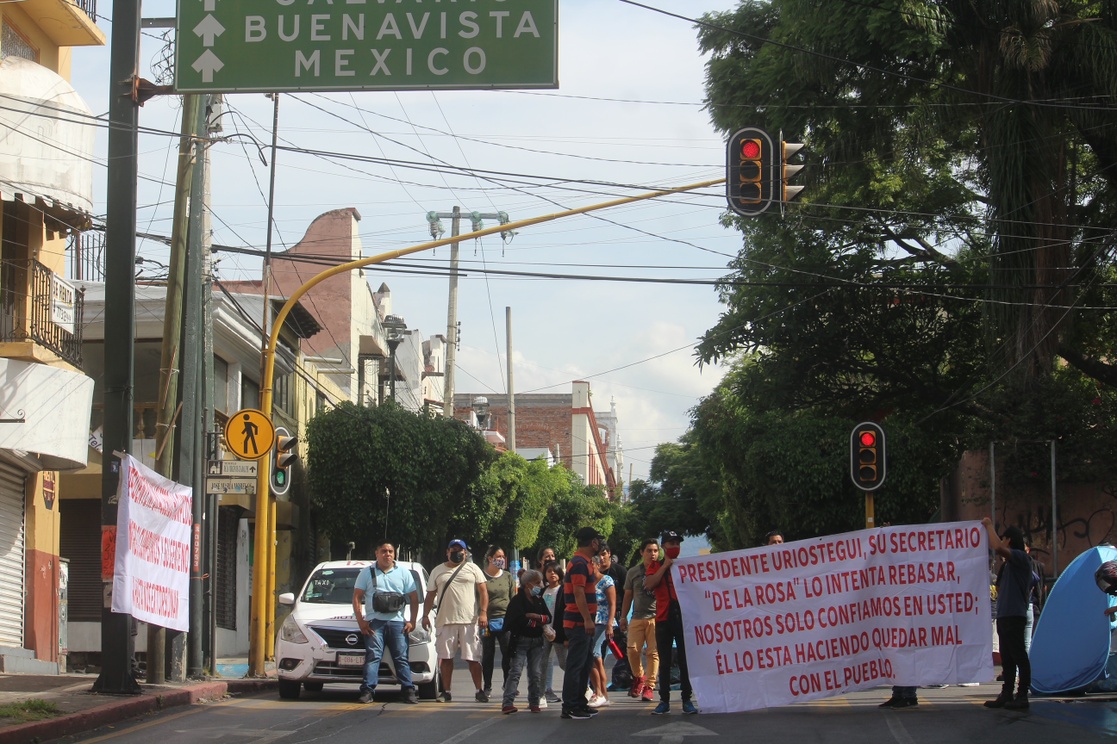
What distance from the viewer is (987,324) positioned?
2517 cm

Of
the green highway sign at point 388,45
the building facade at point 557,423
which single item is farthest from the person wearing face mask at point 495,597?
the building facade at point 557,423

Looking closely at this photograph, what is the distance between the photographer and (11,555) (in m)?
19.7

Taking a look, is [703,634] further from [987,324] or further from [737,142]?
[987,324]

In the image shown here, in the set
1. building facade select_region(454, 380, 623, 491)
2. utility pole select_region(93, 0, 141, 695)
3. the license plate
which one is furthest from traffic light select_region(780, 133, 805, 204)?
building facade select_region(454, 380, 623, 491)

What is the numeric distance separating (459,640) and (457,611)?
1.13ft

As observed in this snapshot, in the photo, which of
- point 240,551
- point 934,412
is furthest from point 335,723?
point 934,412

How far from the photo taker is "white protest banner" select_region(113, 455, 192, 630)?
1377 centimetres

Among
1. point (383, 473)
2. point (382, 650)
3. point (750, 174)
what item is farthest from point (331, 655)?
point (383, 473)

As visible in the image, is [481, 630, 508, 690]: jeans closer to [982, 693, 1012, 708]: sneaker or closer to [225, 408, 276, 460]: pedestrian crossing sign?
[225, 408, 276, 460]: pedestrian crossing sign

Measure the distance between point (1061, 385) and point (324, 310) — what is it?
24.6 meters

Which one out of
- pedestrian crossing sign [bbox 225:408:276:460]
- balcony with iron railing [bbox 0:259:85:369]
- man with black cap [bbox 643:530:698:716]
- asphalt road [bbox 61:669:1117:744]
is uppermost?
balcony with iron railing [bbox 0:259:85:369]

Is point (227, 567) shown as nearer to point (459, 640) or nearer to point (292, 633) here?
point (292, 633)

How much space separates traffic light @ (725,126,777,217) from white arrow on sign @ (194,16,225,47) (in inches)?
232

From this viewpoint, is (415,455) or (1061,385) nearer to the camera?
(1061,385)
